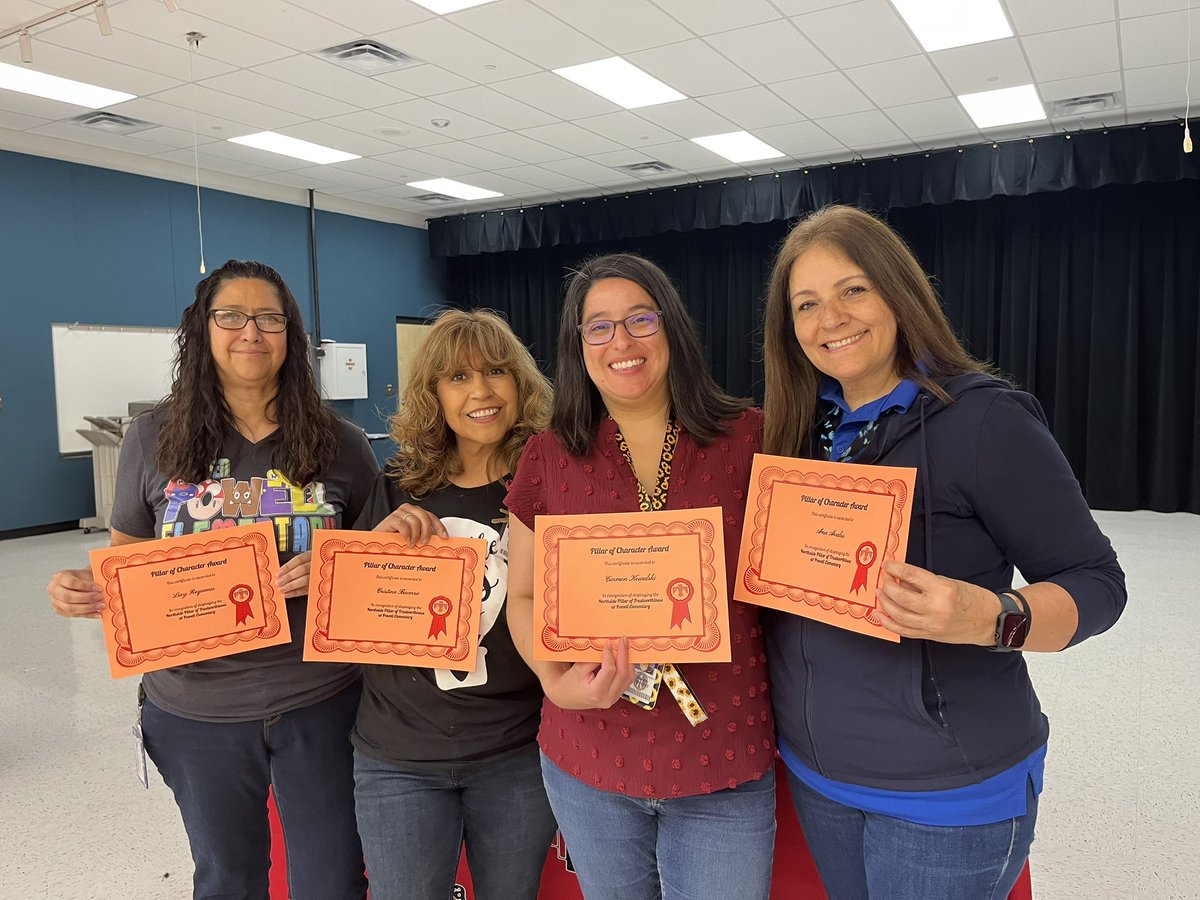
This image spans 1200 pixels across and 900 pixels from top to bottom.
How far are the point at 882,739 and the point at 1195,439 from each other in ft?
26.7

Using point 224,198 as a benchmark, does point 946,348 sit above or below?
below

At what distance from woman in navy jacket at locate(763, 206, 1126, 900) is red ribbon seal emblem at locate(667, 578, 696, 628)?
15cm

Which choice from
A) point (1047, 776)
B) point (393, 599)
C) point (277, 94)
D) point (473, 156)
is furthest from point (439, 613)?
point (473, 156)

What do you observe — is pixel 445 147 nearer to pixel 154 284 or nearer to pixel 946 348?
pixel 154 284

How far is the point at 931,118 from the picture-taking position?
6.87m

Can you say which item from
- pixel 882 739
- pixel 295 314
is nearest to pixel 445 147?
pixel 295 314

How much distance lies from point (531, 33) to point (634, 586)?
4611 millimetres

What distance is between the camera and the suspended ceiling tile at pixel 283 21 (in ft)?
14.8

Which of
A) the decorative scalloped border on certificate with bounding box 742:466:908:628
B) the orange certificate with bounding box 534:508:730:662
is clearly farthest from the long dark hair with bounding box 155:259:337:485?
the decorative scalloped border on certificate with bounding box 742:466:908:628

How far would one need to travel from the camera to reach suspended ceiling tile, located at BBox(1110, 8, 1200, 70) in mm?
4863

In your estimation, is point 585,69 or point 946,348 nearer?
point 946,348

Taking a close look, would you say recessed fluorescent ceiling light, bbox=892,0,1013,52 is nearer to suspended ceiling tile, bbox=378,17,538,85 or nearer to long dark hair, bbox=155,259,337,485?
suspended ceiling tile, bbox=378,17,538,85

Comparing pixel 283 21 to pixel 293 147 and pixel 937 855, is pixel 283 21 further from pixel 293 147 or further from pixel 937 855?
pixel 937 855

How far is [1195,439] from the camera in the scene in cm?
755
